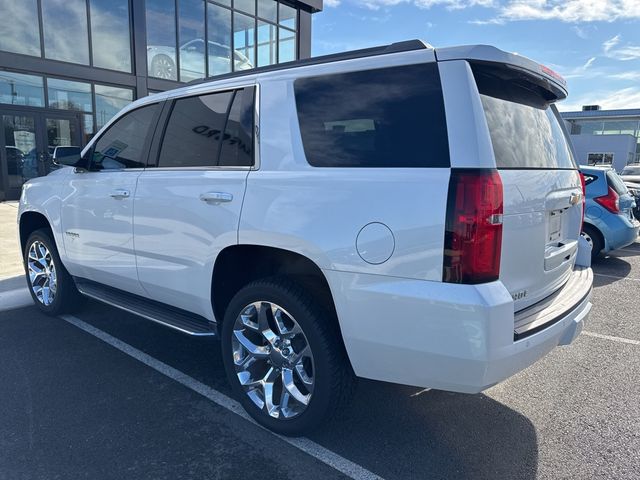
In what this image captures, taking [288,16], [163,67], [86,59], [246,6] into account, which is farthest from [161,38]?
[288,16]

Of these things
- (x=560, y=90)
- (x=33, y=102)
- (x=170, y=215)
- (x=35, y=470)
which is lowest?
(x=35, y=470)

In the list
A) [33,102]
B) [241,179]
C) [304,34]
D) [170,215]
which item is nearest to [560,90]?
A: [241,179]

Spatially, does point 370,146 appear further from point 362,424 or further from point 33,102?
point 33,102

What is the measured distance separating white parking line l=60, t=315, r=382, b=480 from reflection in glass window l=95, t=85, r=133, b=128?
11.0 m

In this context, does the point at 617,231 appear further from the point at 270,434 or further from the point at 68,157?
the point at 68,157

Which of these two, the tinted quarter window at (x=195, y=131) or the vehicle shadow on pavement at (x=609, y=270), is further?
the vehicle shadow on pavement at (x=609, y=270)

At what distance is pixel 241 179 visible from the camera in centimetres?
290

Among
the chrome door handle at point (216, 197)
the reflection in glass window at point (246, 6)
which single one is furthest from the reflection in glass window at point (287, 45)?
the chrome door handle at point (216, 197)

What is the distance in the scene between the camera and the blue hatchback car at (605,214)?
23.5ft

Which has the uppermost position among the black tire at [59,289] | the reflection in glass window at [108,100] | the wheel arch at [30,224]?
the reflection in glass window at [108,100]

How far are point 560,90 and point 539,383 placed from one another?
202cm

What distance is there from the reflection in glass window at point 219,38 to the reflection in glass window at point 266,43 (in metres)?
1.45

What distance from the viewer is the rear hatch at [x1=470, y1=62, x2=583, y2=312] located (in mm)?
2324

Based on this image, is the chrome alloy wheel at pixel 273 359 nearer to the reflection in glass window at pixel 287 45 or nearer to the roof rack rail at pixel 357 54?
the roof rack rail at pixel 357 54
